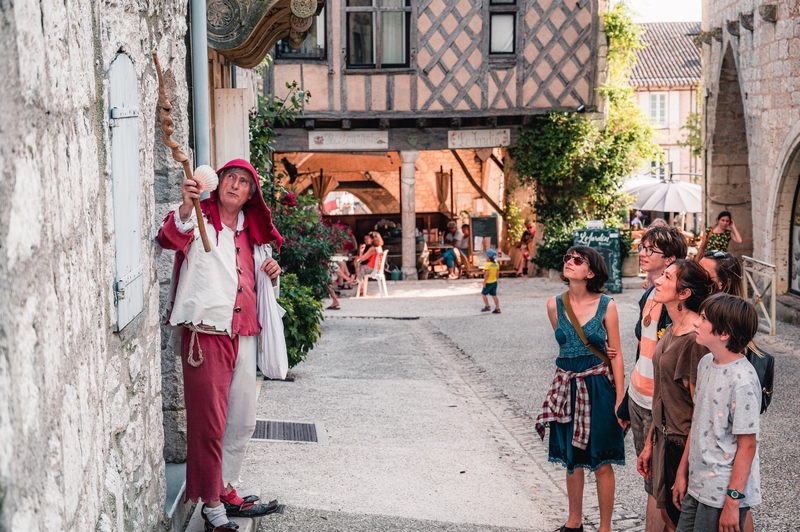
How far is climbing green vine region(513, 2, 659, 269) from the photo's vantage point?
1709 cm

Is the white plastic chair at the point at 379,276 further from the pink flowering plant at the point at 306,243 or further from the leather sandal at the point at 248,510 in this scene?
the leather sandal at the point at 248,510

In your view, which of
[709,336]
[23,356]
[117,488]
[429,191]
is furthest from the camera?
[429,191]

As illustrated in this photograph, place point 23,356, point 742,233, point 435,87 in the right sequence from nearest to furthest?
point 23,356, point 742,233, point 435,87

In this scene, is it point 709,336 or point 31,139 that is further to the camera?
point 709,336

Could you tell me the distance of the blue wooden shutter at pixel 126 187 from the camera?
9.53 ft

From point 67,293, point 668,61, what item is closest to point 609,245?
point 67,293

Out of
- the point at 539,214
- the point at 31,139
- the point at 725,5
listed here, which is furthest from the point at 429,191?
the point at 31,139

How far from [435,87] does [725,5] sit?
4.83 metres

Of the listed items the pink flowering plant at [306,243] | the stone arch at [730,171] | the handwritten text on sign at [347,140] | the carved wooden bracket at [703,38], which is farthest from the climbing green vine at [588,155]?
the pink flowering plant at [306,243]

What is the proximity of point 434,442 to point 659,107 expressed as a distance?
34159 millimetres

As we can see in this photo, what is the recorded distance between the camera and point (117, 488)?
113 inches

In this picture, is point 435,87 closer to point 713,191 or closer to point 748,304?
point 713,191

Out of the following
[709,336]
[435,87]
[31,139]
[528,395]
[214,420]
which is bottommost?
[528,395]

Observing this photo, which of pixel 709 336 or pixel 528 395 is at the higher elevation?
pixel 709 336
